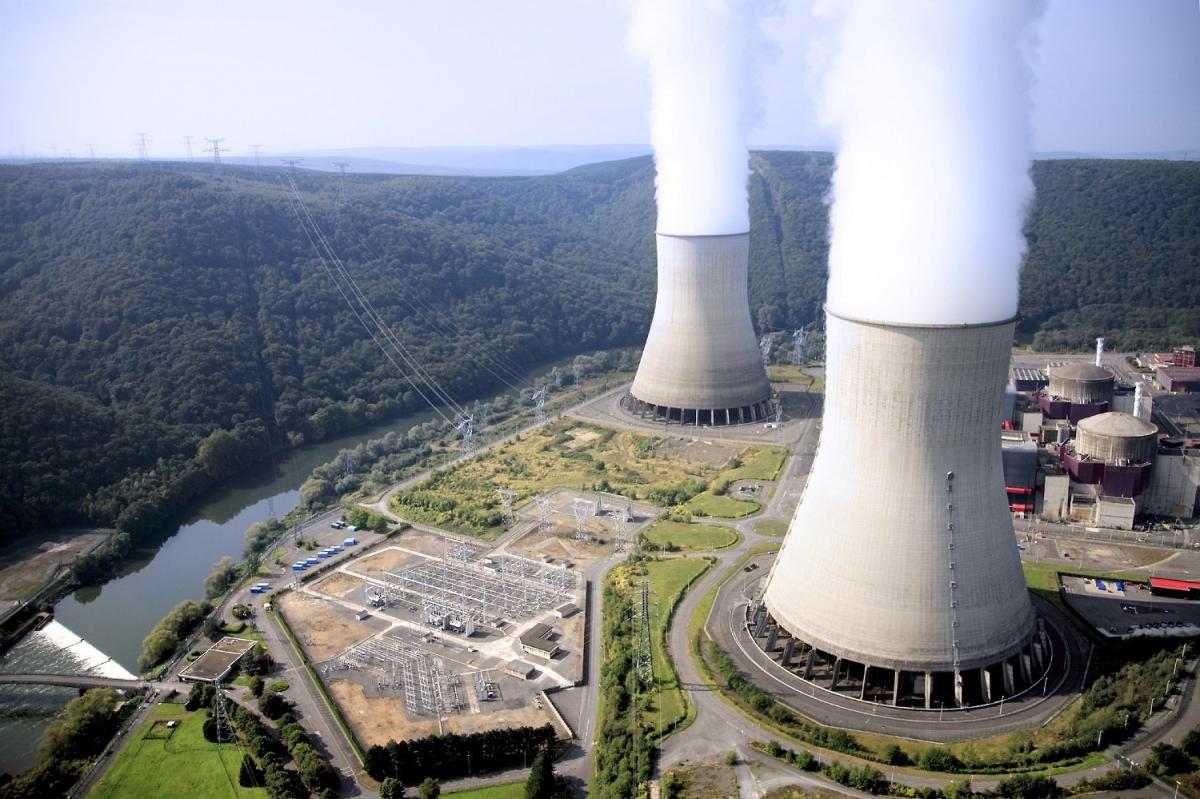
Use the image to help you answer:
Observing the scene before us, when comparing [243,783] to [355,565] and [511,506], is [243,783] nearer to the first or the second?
[355,565]

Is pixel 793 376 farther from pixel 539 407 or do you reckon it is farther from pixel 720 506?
pixel 720 506

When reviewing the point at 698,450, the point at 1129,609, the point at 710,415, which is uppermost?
the point at 710,415

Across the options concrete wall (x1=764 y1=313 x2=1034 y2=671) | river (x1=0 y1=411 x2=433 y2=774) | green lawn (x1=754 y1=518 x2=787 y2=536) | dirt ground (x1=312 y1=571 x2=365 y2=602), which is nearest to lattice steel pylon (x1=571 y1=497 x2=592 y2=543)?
green lawn (x1=754 y1=518 x2=787 y2=536)

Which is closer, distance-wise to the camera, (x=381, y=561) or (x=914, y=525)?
(x=914, y=525)

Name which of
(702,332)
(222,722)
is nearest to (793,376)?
(702,332)

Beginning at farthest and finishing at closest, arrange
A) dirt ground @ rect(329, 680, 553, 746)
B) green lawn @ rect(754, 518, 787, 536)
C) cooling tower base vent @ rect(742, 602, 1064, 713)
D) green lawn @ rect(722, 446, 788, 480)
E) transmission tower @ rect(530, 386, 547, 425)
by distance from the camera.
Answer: transmission tower @ rect(530, 386, 547, 425) → green lawn @ rect(722, 446, 788, 480) → green lawn @ rect(754, 518, 787, 536) → dirt ground @ rect(329, 680, 553, 746) → cooling tower base vent @ rect(742, 602, 1064, 713)

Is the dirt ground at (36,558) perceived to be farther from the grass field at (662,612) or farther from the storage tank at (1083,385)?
the storage tank at (1083,385)

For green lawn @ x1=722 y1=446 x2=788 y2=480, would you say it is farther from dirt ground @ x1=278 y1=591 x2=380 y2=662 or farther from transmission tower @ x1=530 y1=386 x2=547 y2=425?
dirt ground @ x1=278 y1=591 x2=380 y2=662

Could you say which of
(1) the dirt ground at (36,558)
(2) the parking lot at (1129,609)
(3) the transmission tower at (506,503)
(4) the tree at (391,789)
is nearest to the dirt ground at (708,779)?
(4) the tree at (391,789)
